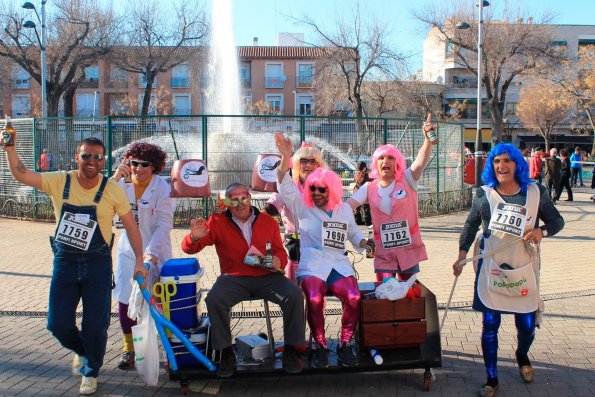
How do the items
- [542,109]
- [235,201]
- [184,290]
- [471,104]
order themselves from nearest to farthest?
[184,290], [235,201], [542,109], [471,104]

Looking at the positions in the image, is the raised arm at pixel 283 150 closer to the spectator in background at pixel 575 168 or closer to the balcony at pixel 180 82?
the spectator in background at pixel 575 168

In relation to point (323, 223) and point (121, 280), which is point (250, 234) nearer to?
point (323, 223)

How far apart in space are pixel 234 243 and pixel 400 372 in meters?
1.71

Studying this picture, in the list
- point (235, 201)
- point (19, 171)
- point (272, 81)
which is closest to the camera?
point (19, 171)

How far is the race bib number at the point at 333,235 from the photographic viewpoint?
509cm

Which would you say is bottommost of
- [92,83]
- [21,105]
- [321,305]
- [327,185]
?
[321,305]

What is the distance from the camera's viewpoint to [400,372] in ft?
17.0

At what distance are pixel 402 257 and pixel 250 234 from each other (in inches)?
50.6

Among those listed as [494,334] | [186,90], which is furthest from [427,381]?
[186,90]

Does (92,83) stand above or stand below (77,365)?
above

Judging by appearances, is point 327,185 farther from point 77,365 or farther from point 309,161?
point 77,365

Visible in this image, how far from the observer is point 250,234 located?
16.5 ft

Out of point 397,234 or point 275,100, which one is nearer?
point 397,234

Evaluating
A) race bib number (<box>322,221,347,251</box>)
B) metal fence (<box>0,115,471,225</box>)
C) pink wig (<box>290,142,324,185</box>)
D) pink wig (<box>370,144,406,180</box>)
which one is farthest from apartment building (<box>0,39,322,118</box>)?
race bib number (<box>322,221,347,251</box>)
